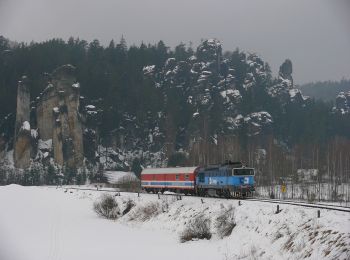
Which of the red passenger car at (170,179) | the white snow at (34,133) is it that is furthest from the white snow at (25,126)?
the red passenger car at (170,179)

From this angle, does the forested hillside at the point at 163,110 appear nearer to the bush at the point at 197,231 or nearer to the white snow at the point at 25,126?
the white snow at the point at 25,126

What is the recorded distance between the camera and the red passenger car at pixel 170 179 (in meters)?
53.1

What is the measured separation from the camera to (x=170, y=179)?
5862 centimetres

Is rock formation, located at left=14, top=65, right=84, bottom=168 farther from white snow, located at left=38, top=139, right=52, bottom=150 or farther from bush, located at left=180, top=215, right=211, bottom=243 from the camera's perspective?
bush, located at left=180, top=215, right=211, bottom=243

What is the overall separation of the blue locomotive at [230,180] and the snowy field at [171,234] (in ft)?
8.72

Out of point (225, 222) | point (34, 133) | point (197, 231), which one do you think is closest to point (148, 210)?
point (197, 231)

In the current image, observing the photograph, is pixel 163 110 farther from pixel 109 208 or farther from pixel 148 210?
pixel 148 210

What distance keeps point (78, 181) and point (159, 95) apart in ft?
196

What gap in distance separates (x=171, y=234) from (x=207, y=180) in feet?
33.9

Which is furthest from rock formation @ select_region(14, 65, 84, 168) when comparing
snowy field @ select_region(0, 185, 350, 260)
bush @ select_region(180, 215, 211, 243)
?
bush @ select_region(180, 215, 211, 243)

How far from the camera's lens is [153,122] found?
586 ft

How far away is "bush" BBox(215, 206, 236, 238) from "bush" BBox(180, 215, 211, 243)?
89 centimetres

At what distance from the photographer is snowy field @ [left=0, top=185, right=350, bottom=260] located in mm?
24359

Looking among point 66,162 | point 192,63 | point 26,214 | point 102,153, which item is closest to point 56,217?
point 26,214
